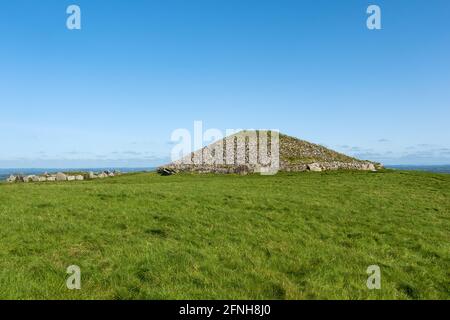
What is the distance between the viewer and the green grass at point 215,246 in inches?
467

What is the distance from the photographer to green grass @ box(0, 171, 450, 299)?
11859 millimetres

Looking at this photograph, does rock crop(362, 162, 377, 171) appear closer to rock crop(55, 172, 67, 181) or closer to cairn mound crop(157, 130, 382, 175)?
cairn mound crop(157, 130, 382, 175)

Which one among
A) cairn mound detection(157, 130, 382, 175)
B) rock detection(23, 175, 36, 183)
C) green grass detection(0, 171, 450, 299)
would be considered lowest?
green grass detection(0, 171, 450, 299)

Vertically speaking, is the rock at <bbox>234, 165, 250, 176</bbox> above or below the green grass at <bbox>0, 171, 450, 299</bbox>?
above

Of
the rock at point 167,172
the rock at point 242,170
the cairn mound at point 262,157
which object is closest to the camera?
the rock at point 242,170

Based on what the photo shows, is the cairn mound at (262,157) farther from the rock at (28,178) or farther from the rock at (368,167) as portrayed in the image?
the rock at (28,178)

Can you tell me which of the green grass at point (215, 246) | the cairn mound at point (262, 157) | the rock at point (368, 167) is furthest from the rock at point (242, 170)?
the green grass at point (215, 246)


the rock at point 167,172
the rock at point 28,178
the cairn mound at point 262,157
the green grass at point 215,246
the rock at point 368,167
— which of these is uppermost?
the cairn mound at point 262,157

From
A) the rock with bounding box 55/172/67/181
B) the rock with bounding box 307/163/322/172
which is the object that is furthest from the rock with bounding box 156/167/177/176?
the rock with bounding box 307/163/322/172

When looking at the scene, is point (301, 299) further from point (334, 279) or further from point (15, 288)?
point (15, 288)

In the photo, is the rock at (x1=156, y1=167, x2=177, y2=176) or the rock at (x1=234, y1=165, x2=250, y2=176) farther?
the rock at (x1=156, y1=167, x2=177, y2=176)

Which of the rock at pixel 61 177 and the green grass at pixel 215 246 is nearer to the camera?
the green grass at pixel 215 246

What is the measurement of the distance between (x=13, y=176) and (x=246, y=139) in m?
39.9
